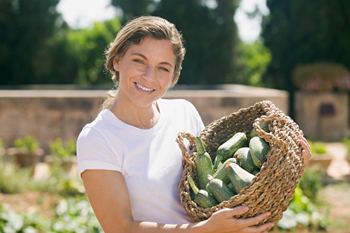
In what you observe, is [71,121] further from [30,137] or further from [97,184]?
[97,184]

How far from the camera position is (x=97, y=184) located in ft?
5.41

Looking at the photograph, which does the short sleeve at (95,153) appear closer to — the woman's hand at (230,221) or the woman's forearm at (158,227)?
the woman's forearm at (158,227)

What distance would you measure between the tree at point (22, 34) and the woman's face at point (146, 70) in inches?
594

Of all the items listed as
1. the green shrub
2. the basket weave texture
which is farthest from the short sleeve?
the green shrub

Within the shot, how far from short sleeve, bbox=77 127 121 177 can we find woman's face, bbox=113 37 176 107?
0.25 meters

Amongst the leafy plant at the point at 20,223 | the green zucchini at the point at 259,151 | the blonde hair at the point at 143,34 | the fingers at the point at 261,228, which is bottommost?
the leafy plant at the point at 20,223

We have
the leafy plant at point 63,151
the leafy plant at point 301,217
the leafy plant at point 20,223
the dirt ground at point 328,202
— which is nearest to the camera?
the leafy plant at point 20,223

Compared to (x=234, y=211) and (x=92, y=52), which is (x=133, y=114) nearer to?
(x=234, y=211)

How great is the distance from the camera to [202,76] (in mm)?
16891

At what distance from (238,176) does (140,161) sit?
1.38ft

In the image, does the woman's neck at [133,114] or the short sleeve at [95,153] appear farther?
the woman's neck at [133,114]

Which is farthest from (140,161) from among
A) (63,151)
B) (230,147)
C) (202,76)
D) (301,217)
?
(202,76)

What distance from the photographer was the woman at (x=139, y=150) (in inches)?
64.2

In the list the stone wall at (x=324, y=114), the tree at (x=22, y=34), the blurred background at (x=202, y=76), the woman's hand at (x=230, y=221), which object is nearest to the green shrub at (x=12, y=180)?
the blurred background at (x=202, y=76)
